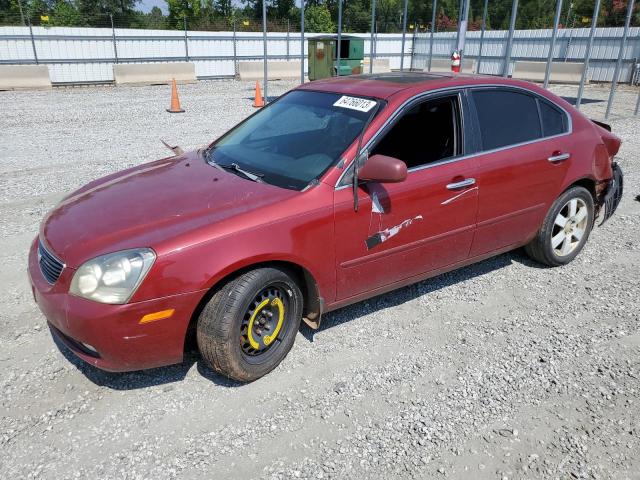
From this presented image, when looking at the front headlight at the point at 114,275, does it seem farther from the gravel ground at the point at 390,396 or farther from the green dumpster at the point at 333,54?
the green dumpster at the point at 333,54

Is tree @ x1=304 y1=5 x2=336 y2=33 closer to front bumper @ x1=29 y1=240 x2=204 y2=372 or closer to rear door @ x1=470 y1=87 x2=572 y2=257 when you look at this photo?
rear door @ x1=470 y1=87 x2=572 y2=257

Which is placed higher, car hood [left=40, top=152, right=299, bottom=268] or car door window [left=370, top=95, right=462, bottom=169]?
car door window [left=370, top=95, right=462, bottom=169]

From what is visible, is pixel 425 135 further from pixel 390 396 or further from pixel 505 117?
pixel 390 396

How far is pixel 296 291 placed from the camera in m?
3.21

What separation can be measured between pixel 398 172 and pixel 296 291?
954 mm

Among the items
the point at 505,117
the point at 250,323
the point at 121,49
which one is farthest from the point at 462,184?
the point at 121,49

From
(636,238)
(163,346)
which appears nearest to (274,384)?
(163,346)

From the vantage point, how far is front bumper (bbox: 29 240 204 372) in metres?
2.67

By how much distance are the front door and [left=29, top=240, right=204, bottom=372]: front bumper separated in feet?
3.47

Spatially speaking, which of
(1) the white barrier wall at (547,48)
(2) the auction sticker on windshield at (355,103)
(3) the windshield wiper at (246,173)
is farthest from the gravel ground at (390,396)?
(1) the white barrier wall at (547,48)

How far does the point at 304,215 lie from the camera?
308 cm

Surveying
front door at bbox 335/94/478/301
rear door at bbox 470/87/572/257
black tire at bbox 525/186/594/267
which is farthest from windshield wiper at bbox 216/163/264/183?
black tire at bbox 525/186/594/267

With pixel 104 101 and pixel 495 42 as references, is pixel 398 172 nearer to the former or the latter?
pixel 104 101

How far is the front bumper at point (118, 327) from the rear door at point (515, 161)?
234 cm
